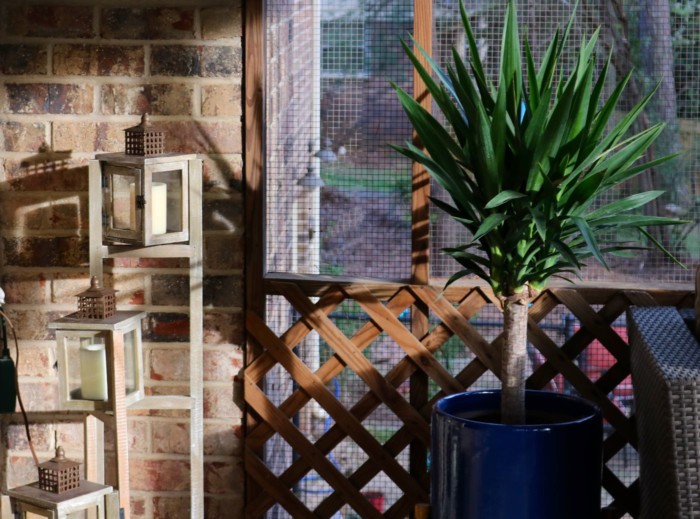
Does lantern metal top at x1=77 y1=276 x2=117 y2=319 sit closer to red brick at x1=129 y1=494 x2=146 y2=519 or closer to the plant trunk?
red brick at x1=129 y1=494 x2=146 y2=519

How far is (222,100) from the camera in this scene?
241 centimetres

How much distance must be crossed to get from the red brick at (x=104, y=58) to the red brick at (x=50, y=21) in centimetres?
3

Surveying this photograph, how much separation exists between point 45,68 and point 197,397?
0.87 m

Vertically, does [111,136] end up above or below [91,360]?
above

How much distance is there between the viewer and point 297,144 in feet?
7.98

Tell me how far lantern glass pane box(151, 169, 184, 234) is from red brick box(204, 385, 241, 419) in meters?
0.47

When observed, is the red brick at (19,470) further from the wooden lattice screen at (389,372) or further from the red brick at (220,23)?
the red brick at (220,23)

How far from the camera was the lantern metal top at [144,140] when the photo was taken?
217cm

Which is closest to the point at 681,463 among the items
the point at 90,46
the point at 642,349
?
the point at 642,349

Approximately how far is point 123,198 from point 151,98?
32cm

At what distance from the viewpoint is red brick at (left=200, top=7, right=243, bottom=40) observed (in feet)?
7.82

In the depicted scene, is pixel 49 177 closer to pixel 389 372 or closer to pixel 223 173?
pixel 223 173

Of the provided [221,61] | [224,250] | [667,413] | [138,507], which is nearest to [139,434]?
[138,507]

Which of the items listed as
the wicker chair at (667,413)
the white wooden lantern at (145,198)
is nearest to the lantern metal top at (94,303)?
the white wooden lantern at (145,198)
